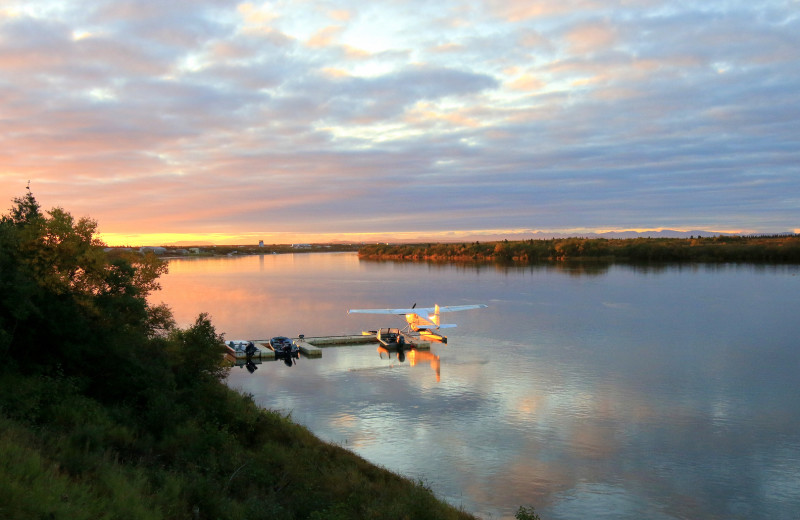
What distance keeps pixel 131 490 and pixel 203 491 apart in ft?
5.95

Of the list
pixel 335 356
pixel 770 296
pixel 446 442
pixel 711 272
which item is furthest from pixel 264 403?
pixel 711 272

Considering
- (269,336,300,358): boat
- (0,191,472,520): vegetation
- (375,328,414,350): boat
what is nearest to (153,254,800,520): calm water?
(269,336,300,358): boat

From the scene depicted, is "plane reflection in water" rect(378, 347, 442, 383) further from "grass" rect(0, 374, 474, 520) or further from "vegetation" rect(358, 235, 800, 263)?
"vegetation" rect(358, 235, 800, 263)

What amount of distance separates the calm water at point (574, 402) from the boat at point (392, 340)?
141 centimetres

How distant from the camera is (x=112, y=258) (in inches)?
698

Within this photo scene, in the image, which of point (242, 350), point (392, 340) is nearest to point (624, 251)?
point (392, 340)

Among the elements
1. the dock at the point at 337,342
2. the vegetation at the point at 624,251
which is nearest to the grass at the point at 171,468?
the dock at the point at 337,342

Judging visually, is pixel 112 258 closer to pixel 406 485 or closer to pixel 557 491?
pixel 406 485

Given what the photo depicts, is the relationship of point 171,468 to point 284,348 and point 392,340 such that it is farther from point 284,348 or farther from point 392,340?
point 392,340

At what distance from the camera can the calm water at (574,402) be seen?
16.9m

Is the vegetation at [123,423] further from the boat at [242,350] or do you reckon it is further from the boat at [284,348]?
the boat at [284,348]

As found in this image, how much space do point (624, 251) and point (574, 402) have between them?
119857 millimetres

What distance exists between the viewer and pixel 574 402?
84.9 ft

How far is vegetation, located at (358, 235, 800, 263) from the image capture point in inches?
4744
